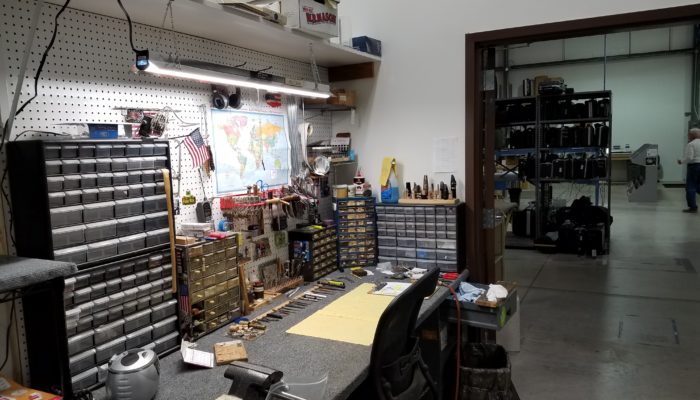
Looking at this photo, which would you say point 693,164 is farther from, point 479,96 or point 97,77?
point 97,77

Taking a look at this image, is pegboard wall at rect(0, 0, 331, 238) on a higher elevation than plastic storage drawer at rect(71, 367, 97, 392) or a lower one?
higher

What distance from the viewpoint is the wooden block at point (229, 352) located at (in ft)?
5.88

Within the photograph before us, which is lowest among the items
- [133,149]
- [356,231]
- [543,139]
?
[356,231]

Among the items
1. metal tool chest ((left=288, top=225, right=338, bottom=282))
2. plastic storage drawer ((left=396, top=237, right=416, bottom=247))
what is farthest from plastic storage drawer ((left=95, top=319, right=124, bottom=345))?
plastic storage drawer ((left=396, top=237, right=416, bottom=247))

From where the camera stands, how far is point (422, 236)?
119 inches

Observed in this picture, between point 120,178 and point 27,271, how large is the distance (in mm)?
490

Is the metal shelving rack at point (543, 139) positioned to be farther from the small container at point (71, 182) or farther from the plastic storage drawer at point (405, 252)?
the small container at point (71, 182)

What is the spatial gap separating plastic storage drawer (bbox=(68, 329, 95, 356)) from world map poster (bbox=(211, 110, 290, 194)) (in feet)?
3.17

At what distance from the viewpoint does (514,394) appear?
9.20ft

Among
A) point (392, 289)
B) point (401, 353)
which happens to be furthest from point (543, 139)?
point (401, 353)

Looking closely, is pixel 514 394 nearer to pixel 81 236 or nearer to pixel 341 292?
pixel 341 292

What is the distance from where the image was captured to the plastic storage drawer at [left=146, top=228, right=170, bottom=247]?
1.80m

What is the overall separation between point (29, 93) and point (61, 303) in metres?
0.71

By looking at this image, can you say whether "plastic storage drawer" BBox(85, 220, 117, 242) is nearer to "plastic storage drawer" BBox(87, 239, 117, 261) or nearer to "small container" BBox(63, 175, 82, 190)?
"plastic storage drawer" BBox(87, 239, 117, 261)
